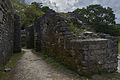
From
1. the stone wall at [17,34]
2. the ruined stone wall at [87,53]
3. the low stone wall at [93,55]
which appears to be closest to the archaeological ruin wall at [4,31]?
the ruined stone wall at [87,53]

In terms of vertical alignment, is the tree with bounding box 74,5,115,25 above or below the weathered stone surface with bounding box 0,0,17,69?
above

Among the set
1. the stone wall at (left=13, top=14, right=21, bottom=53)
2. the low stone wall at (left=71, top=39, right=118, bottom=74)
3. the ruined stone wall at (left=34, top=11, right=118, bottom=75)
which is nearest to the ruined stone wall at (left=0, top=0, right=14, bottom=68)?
the ruined stone wall at (left=34, top=11, right=118, bottom=75)

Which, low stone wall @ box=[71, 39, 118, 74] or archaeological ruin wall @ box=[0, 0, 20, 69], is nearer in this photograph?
low stone wall @ box=[71, 39, 118, 74]

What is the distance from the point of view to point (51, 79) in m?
3.48

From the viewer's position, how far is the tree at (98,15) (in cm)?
2933

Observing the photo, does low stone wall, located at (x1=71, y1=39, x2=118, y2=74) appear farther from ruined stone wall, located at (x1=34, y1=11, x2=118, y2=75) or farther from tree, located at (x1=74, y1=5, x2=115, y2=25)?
tree, located at (x1=74, y1=5, x2=115, y2=25)

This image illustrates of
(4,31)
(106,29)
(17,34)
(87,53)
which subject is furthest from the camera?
(106,29)

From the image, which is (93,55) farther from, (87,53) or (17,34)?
(17,34)

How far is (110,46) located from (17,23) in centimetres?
762

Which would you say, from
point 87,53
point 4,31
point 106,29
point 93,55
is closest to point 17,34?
point 4,31

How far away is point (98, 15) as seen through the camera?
2959 cm

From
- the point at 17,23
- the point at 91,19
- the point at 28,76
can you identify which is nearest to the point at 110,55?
the point at 28,76

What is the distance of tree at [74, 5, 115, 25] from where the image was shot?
2933cm

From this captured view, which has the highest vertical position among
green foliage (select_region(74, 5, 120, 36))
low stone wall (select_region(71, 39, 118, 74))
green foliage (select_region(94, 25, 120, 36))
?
green foliage (select_region(74, 5, 120, 36))
